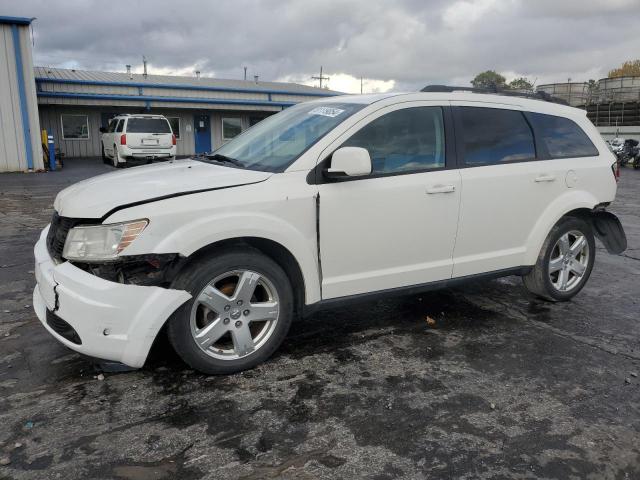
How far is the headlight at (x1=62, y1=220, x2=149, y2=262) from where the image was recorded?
2959 mm

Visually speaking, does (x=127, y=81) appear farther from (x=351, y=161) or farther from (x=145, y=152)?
(x=351, y=161)

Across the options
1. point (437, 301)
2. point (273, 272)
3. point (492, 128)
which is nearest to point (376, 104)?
point (492, 128)

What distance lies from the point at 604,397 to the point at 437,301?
6.21 ft

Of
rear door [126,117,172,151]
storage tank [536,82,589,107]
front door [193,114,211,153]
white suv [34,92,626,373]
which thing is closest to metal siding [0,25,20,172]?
rear door [126,117,172,151]


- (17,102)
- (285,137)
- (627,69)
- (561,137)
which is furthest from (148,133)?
(627,69)

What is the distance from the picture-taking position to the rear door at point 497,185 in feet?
13.5

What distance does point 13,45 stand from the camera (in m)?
17.7

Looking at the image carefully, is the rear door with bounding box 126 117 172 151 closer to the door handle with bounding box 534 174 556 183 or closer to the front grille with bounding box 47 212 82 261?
the front grille with bounding box 47 212 82 261

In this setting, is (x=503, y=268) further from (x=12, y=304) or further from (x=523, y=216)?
(x=12, y=304)

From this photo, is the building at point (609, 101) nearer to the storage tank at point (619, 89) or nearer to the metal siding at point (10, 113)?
the storage tank at point (619, 89)

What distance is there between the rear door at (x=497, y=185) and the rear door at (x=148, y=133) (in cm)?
1723

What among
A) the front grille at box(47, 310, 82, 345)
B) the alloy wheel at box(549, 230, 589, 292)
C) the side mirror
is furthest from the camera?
the alloy wheel at box(549, 230, 589, 292)

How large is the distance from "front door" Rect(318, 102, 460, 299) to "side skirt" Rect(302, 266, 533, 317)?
4cm

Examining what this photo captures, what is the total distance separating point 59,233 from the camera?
330 cm
